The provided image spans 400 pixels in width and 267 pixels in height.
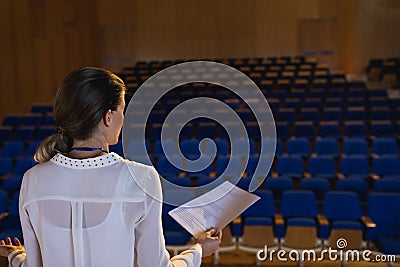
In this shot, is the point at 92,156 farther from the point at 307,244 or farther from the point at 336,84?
the point at 336,84

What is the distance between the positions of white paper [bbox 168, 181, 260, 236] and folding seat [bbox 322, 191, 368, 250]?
233 centimetres

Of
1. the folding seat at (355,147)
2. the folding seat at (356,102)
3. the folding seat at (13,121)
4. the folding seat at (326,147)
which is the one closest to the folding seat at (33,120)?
the folding seat at (13,121)

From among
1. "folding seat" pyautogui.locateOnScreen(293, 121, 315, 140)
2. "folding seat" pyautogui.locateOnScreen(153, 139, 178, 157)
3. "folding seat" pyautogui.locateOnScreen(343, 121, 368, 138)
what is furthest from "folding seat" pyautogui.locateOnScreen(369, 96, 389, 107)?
"folding seat" pyautogui.locateOnScreen(153, 139, 178, 157)

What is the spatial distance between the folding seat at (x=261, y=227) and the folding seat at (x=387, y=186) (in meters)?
0.90

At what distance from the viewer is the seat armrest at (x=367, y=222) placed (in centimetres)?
311

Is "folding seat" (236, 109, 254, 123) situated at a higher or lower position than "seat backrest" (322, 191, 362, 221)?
higher

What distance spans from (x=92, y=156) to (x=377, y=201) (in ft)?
9.43

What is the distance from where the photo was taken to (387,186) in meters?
3.65

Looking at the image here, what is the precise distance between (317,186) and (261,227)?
0.72m

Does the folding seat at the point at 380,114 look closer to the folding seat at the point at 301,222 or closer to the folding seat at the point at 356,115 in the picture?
the folding seat at the point at 356,115

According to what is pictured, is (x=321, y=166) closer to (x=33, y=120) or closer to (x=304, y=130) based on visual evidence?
(x=304, y=130)

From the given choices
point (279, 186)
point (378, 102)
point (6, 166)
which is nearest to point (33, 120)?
point (6, 166)

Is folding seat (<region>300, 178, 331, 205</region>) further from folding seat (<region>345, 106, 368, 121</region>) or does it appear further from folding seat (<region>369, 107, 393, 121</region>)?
folding seat (<region>369, 107, 393, 121</region>)

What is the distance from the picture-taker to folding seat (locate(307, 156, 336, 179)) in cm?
434
